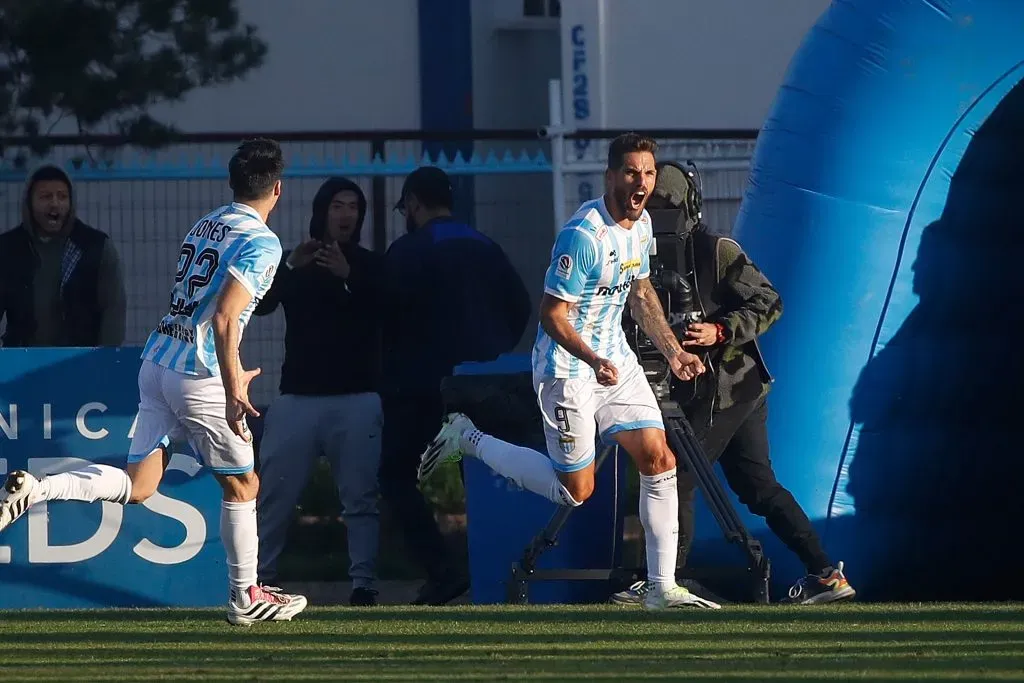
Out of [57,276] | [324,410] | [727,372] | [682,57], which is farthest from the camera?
[682,57]

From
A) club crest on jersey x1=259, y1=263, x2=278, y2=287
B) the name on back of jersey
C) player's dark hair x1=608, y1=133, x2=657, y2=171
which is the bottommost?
club crest on jersey x1=259, y1=263, x2=278, y2=287

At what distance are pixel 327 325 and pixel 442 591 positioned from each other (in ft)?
4.43

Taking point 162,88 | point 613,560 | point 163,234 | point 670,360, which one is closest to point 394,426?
point 613,560

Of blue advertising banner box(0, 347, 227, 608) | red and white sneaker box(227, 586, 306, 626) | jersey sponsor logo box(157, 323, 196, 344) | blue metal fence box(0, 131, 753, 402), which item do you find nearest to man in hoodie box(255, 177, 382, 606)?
blue advertising banner box(0, 347, 227, 608)

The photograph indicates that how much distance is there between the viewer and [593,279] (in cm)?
675

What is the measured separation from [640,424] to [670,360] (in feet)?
1.11

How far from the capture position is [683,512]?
7641 mm

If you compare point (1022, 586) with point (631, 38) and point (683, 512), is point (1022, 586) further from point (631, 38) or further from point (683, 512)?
point (631, 38)

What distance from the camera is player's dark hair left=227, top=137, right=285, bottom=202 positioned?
6.57 meters

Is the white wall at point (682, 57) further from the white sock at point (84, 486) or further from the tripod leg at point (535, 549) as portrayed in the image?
the white sock at point (84, 486)

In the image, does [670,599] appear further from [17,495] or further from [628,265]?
[17,495]

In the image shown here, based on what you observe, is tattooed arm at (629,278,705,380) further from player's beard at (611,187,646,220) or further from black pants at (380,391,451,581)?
black pants at (380,391,451,581)

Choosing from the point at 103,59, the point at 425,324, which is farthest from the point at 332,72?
the point at 425,324

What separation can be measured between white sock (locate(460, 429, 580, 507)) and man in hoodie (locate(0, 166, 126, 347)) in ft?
6.68
